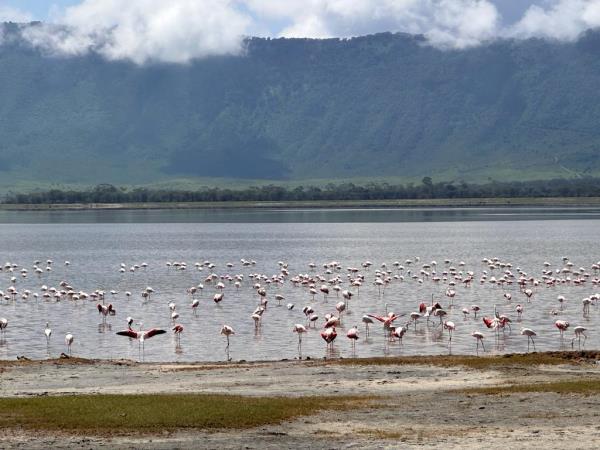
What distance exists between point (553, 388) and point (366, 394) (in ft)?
11.4

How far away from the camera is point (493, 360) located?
27438 mm

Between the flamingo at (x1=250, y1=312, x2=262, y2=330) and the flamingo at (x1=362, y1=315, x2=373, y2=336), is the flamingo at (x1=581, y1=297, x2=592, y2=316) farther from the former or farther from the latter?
the flamingo at (x1=250, y1=312, x2=262, y2=330)

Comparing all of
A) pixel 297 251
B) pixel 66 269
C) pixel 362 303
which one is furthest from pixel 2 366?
pixel 297 251

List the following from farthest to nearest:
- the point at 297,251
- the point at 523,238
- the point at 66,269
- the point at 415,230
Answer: the point at 415,230, the point at 523,238, the point at 297,251, the point at 66,269

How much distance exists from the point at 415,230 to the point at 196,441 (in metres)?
93.6

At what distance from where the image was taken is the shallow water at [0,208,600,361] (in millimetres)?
33719

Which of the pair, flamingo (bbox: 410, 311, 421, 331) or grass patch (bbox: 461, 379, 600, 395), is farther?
flamingo (bbox: 410, 311, 421, 331)

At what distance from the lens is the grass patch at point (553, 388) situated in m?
22.4

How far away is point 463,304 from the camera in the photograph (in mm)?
45125

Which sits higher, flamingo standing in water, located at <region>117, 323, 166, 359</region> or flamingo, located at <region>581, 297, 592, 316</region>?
flamingo standing in water, located at <region>117, 323, 166, 359</region>

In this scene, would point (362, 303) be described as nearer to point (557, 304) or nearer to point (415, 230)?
point (557, 304)

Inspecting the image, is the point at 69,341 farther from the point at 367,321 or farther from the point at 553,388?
the point at 553,388

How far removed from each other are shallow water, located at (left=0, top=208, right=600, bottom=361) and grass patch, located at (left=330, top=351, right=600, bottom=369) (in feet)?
10.4

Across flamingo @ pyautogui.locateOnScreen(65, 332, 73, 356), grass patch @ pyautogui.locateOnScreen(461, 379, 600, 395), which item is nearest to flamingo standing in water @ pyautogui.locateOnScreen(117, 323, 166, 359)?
flamingo @ pyautogui.locateOnScreen(65, 332, 73, 356)
